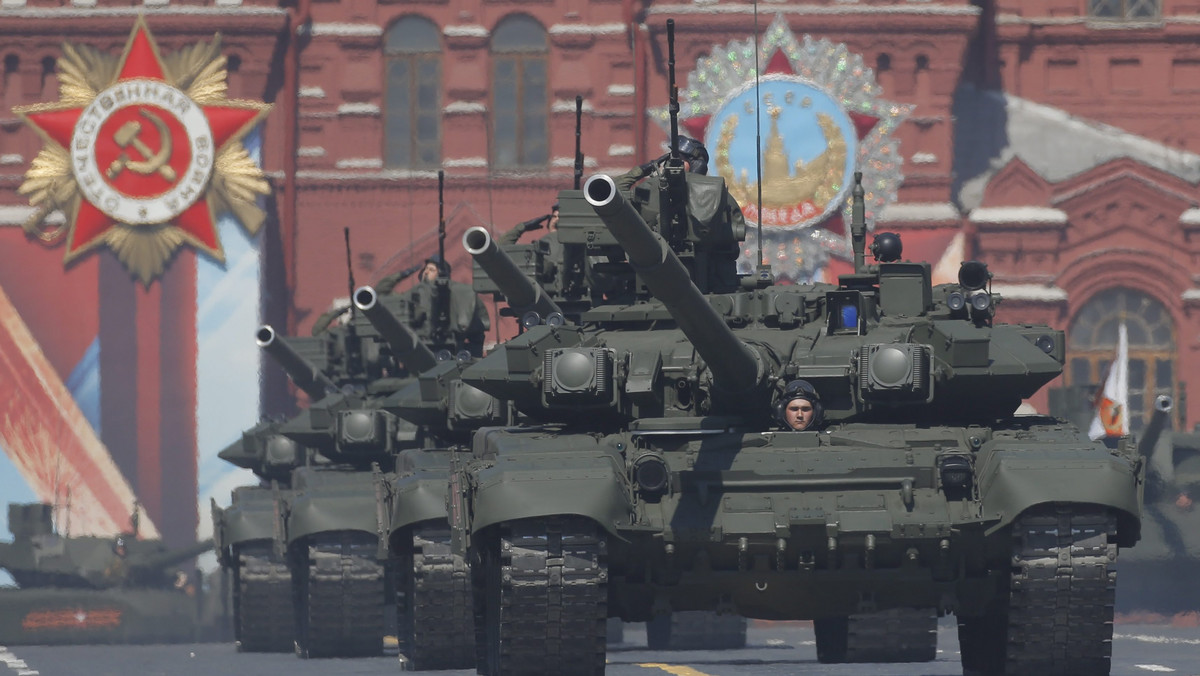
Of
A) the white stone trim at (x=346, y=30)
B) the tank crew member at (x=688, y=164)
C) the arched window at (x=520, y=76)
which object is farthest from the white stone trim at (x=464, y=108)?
the tank crew member at (x=688, y=164)

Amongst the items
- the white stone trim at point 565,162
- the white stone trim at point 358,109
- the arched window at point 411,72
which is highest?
the arched window at point 411,72

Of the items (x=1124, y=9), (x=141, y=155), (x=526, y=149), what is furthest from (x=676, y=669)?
(x=1124, y=9)

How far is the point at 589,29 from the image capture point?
48.8m

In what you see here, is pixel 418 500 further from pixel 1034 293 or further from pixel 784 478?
pixel 1034 293

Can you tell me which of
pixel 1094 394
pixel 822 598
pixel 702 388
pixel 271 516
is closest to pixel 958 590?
pixel 822 598

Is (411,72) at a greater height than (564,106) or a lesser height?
greater

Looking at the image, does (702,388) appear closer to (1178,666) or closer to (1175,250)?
(1178,666)

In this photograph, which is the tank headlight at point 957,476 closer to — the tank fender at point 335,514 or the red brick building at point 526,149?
the tank fender at point 335,514

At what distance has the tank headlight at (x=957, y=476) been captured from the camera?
17047mm

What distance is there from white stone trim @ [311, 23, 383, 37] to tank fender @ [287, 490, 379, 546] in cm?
2256

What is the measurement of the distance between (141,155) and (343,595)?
22.2 meters

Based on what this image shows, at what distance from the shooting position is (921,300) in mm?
19406

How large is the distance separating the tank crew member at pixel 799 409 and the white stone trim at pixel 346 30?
1250 inches

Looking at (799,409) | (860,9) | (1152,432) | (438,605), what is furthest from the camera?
(860,9)
